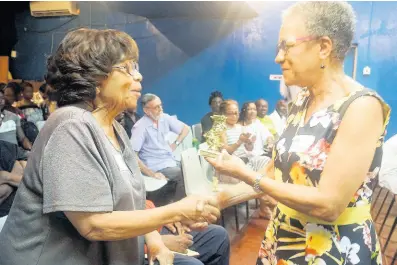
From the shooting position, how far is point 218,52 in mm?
8086

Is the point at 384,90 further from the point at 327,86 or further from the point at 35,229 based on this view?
the point at 35,229

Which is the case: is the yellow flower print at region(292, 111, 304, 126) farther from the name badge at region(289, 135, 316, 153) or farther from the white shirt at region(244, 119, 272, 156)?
the white shirt at region(244, 119, 272, 156)

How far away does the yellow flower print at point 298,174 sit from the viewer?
128 cm

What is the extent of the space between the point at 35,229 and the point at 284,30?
106cm

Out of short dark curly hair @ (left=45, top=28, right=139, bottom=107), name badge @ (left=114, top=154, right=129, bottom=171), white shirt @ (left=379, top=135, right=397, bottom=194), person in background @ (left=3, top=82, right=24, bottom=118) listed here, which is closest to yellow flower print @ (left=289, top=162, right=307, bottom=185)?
name badge @ (left=114, top=154, right=129, bottom=171)

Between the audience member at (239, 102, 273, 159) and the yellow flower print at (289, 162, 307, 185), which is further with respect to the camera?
the audience member at (239, 102, 273, 159)

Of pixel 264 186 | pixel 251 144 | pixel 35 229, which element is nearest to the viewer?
pixel 35 229

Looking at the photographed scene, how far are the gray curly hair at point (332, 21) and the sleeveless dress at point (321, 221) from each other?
0.19 metres

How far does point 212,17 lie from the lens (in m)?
7.99

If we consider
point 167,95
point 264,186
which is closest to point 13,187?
point 264,186

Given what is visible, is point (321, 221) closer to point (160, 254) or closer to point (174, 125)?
point (160, 254)

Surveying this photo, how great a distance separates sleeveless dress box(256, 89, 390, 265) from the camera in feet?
4.07

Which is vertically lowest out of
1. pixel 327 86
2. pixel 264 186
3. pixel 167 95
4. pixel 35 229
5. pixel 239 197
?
pixel 167 95

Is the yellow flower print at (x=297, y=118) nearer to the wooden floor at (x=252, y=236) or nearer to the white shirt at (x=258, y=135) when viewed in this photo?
the wooden floor at (x=252, y=236)
